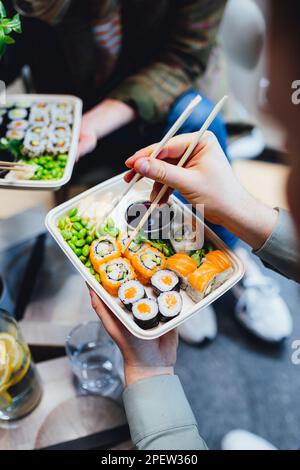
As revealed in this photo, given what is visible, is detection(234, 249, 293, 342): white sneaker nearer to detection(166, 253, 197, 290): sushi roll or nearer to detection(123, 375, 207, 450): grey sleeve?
detection(166, 253, 197, 290): sushi roll

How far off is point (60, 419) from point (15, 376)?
0.19 metres

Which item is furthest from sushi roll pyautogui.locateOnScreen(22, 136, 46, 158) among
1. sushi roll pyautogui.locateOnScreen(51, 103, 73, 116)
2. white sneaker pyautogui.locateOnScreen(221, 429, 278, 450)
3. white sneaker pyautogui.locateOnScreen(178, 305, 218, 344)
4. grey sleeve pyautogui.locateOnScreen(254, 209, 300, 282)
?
white sneaker pyautogui.locateOnScreen(221, 429, 278, 450)

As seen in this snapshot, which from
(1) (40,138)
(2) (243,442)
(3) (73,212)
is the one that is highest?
(1) (40,138)

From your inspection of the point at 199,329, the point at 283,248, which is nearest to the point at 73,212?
the point at 283,248

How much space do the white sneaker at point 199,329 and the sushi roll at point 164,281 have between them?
0.58 meters

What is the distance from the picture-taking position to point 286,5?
0.50m

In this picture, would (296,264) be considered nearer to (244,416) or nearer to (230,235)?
(230,235)

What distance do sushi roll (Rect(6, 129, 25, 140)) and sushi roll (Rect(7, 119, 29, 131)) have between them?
0.01 meters

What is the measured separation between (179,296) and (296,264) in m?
0.27

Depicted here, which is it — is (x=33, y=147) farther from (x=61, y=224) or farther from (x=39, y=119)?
(x=61, y=224)

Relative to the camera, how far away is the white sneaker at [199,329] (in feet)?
4.94

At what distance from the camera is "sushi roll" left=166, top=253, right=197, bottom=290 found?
3.06 ft

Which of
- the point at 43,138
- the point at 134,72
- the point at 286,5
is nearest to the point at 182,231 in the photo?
the point at 43,138

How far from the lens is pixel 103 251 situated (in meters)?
0.96
